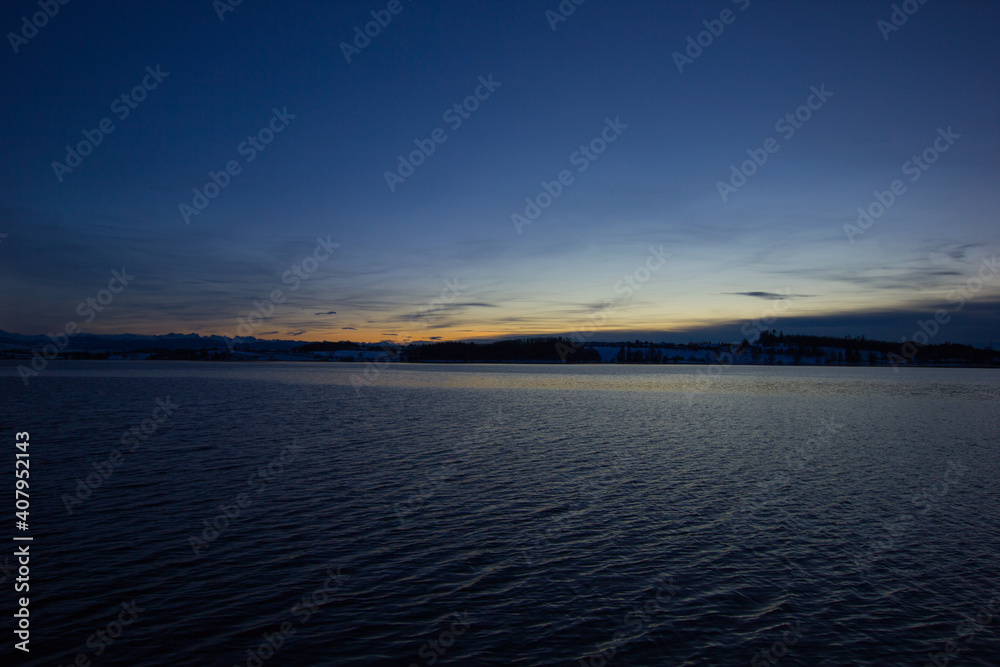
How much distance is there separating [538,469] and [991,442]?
116ft

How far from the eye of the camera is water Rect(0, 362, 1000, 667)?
1208 centimetres

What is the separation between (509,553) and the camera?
674 inches

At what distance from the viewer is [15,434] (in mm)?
38250

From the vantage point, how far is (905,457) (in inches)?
1335

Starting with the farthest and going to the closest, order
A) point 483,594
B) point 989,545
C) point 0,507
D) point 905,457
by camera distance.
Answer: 1. point 905,457
2. point 0,507
3. point 989,545
4. point 483,594

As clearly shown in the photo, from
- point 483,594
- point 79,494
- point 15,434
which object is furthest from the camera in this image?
point 15,434

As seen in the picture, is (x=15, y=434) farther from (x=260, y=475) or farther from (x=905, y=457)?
(x=905, y=457)

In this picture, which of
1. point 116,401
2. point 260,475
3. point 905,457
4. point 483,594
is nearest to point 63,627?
point 483,594

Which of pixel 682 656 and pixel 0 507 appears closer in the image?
pixel 682 656

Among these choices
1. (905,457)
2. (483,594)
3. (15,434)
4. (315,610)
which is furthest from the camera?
(15,434)

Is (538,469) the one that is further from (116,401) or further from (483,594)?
(116,401)

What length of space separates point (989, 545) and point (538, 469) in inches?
715

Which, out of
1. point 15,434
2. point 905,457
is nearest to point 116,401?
point 15,434

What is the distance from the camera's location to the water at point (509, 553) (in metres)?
12.1
